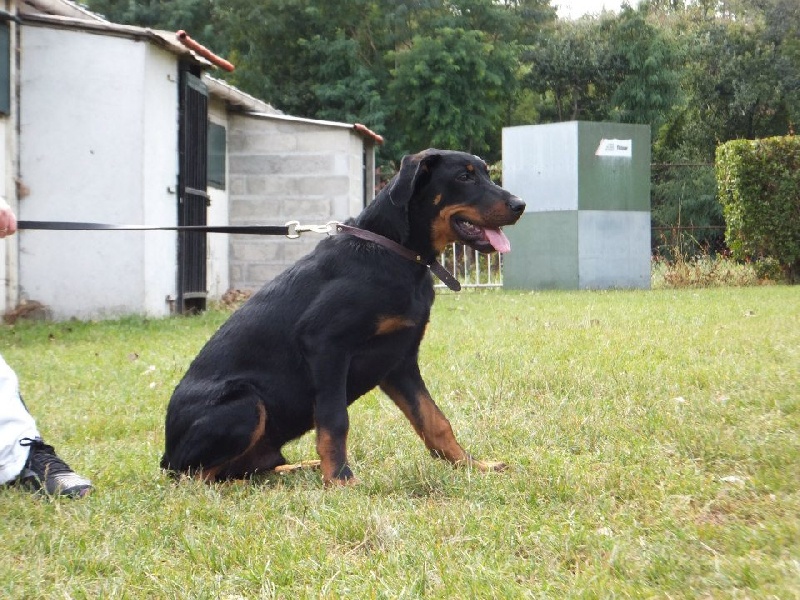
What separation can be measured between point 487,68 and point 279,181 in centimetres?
1528

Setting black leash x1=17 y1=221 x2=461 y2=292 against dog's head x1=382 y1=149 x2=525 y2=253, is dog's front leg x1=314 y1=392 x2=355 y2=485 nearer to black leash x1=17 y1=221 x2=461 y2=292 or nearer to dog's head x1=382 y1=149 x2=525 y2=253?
black leash x1=17 y1=221 x2=461 y2=292

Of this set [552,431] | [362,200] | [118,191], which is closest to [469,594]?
[552,431]

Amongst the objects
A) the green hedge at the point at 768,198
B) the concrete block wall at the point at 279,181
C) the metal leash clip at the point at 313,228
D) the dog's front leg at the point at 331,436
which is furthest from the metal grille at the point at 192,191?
the green hedge at the point at 768,198

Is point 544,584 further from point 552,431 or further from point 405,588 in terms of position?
point 552,431

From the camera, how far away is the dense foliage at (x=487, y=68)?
28422 mm

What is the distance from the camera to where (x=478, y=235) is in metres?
3.85

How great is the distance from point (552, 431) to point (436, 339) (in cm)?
394

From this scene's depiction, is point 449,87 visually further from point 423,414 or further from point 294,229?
point 423,414

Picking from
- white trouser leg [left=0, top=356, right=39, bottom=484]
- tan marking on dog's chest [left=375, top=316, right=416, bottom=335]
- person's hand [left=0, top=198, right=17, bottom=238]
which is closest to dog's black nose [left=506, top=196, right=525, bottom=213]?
tan marking on dog's chest [left=375, top=316, right=416, bottom=335]

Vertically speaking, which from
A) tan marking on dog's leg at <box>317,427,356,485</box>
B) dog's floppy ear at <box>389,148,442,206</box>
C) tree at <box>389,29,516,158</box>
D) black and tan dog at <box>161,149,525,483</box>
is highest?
tree at <box>389,29,516,158</box>

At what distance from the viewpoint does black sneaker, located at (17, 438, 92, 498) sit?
3.56 metres

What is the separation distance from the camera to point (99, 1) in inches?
1174

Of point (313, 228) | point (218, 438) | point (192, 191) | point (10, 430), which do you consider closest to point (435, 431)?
point (218, 438)

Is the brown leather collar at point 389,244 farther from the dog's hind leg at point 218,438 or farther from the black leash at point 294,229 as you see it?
the dog's hind leg at point 218,438
